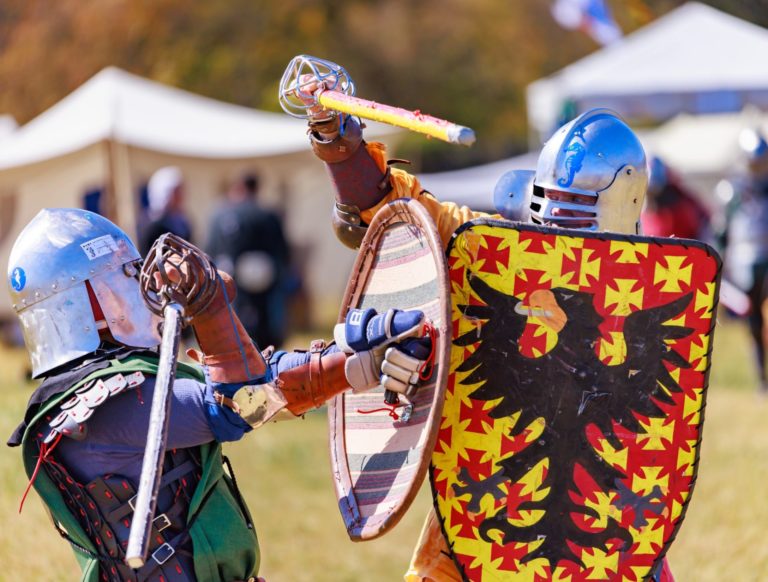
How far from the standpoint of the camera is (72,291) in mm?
2986

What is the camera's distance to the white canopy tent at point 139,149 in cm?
1144

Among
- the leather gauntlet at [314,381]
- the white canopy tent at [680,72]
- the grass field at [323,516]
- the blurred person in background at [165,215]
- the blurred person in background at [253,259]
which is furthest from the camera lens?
the white canopy tent at [680,72]

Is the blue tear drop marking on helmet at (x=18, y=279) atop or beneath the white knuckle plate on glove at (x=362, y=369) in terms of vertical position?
atop

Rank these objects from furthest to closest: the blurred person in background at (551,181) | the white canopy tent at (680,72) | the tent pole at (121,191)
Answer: the white canopy tent at (680,72)
the tent pole at (121,191)
the blurred person in background at (551,181)

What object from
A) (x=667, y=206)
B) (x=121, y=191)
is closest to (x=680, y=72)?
(x=667, y=206)

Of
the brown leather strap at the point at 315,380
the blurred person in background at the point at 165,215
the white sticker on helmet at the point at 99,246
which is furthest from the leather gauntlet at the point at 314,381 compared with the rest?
the blurred person in background at the point at 165,215

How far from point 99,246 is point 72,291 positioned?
0.43 feet

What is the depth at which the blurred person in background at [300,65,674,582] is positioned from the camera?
3145mm

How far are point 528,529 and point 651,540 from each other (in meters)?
0.28

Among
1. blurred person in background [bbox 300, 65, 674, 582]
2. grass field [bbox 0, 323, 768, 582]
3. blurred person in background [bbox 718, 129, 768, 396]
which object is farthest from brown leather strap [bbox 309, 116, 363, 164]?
blurred person in background [bbox 718, 129, 768, 396]

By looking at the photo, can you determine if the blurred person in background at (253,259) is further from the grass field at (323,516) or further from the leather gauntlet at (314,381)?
the leather gauntlet at (314,381)

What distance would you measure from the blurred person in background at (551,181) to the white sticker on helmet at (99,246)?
1.84ft

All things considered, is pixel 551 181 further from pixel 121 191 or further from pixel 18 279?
pixel 121 191

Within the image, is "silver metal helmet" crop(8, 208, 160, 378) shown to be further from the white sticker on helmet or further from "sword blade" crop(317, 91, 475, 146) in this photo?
"sword blade" crop(317, 91, 475, 146)
